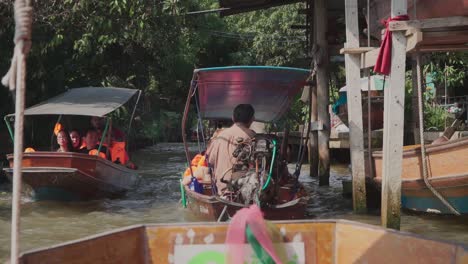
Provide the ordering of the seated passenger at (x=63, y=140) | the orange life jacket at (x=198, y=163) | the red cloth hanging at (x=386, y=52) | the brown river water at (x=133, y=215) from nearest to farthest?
the red cloth hanging at (x=386, y=52) → the brown river water at (x=133, y=215) → the orange life jacket at (x=198, y=163) → the seated passenger at (x=63, y=140)

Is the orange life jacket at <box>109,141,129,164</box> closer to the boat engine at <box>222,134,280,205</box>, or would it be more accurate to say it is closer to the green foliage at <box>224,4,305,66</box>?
the boat engine at <box>222,134,280,205</box>

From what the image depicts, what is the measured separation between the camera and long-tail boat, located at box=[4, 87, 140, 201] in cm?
937

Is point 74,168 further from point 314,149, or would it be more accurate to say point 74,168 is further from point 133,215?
point 314,149

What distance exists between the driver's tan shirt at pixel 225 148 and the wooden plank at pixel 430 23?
2.02m

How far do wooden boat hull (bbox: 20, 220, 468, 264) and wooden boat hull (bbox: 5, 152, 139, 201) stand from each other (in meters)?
5.92

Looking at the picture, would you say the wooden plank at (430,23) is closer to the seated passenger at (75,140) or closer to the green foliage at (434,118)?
the seated passenger at (75,140)

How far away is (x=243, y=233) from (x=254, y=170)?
3195 mm

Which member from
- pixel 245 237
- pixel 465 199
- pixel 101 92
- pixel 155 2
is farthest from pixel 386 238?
pixel 155 2

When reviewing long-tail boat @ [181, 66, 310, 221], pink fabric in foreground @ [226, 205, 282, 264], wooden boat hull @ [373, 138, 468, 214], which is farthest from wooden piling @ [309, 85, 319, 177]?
pink fabric in foreground @ [226, 205, 282, 264]

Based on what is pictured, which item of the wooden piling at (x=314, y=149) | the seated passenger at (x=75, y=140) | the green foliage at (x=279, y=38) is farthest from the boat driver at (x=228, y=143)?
the green foliage at (x=279, y=38)

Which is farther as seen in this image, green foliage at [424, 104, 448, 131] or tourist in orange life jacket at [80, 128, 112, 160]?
green foliage at [424, 104, 448, 131]

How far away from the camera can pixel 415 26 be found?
20.1 ft

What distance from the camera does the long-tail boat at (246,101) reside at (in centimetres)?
674

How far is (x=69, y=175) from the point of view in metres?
9.49
